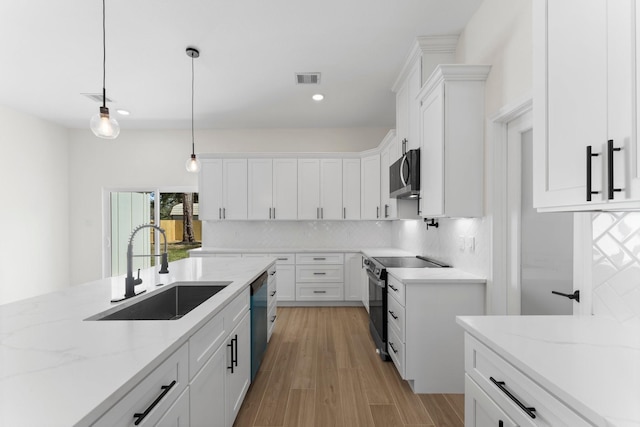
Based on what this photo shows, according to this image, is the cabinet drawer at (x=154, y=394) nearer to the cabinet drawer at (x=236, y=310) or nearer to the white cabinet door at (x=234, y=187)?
the cabinet drawer at (x=236, y=310)

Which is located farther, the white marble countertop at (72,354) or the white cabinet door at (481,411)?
the white cabinet door at (481,411)

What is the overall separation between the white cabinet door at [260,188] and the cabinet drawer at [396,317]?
2790 millimetres

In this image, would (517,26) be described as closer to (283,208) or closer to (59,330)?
(59,330)

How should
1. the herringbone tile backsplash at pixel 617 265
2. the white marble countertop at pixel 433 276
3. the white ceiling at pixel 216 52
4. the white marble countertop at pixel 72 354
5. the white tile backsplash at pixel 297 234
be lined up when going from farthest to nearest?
the white tile backsplash at pixel 297 234 < the white ceiling at pixel 216 52 < the white marble countertop at pixel 433 276 < the herringbone tile backsplash at pixel 617 265 < the white marble countertop at pixel 72 354

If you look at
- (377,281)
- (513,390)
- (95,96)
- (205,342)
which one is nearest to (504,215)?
(377,281)

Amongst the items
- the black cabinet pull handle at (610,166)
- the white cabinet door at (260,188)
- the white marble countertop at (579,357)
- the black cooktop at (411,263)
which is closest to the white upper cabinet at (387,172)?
the black cooktop at (411,263)

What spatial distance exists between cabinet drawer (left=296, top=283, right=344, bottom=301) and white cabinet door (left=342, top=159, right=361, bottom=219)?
44.2 inches

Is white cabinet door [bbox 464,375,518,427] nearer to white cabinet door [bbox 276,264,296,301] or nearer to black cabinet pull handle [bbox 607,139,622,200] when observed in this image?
black cabinet pull handle [bbox 607,139,622,200]

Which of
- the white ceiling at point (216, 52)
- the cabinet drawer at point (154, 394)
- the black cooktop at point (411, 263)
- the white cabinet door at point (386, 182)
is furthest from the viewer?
the white cabinet door at point (386, 182)

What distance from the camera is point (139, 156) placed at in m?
5.43

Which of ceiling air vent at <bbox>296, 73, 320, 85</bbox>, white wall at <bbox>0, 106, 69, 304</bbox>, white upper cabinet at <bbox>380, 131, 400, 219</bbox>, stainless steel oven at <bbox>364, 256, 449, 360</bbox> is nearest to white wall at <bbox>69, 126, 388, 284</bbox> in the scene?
white wall at <bbox>0, 106, 69, 304</bbox>

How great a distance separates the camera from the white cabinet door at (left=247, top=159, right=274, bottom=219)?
16.4 ft

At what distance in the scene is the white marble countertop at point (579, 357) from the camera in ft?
2.41

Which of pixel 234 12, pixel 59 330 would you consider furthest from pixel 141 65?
pixel 59 330
